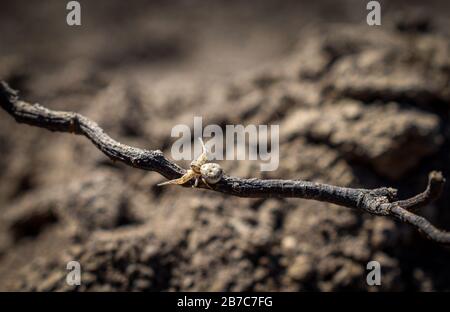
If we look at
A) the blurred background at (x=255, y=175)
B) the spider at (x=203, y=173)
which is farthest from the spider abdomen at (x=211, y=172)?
the blurred background at (x=255, y=175)

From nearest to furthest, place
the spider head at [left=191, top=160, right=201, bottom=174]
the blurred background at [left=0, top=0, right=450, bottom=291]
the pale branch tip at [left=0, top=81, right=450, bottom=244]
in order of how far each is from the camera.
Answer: the pale branch tip at [left=0, top=81, right=450, bottom=244], the spider head at [left=191, top=160, right=201, bottom=174], the blurred background at [left=0, top=0, right=450, bottom=291]

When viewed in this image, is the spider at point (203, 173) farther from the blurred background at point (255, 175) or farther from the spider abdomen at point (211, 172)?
the blurred background at point (255, 175)

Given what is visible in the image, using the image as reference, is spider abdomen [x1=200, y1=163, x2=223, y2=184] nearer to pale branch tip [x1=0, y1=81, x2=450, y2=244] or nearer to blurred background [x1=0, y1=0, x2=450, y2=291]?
pale branch tip [x1=0, y1=81, x2=450, y2=244]

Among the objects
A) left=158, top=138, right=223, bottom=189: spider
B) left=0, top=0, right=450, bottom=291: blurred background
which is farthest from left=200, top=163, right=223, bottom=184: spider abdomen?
left=0, top=0, right=450, bottom=291: blurred background

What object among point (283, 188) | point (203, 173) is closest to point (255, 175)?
point (283, 188)

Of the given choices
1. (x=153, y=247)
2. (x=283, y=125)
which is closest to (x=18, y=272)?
(x=153, y=247)
